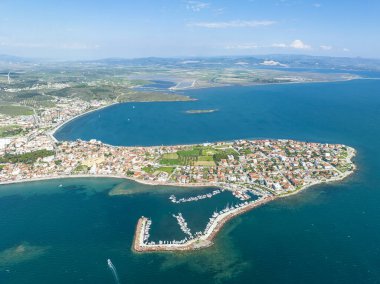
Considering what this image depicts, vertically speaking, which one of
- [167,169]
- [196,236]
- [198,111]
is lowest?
[196,236]

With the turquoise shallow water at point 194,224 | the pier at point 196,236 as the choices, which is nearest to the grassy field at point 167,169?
the turquoise shallow water at point 194,224

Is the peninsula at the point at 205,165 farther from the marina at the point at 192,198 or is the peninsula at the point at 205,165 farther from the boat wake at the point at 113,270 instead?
the boat wake at the point at 113,270

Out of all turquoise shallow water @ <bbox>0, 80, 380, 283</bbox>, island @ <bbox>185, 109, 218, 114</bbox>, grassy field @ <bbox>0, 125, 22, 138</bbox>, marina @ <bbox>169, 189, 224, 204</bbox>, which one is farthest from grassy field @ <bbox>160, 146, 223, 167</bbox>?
grassy field @ <bbox>0, 125, 22, 138</bbox>

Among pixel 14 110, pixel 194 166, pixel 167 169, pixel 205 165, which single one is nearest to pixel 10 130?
pixel 14 110

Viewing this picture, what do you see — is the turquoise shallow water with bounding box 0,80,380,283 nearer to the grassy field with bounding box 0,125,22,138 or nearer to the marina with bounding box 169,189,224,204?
the marina with bounding box 169,189,224,204

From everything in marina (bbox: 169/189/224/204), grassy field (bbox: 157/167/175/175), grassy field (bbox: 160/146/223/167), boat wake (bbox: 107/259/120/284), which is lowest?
boat wake (bbox: 107/259/120/284)

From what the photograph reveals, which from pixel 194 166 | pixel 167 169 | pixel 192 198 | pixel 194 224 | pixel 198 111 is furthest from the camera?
pixel 198 111

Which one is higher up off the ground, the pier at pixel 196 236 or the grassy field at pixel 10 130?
the grassy field at pixel 10 130

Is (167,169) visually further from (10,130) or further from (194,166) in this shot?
(10,130)

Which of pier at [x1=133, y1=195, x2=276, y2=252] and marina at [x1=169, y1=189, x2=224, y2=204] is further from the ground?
marina at [x1=169, y1=189, x2=224, y2=204]

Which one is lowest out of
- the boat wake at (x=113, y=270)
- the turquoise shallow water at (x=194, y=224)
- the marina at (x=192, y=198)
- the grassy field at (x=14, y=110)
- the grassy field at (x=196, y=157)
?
the boat wake at (x=113, y=270)
